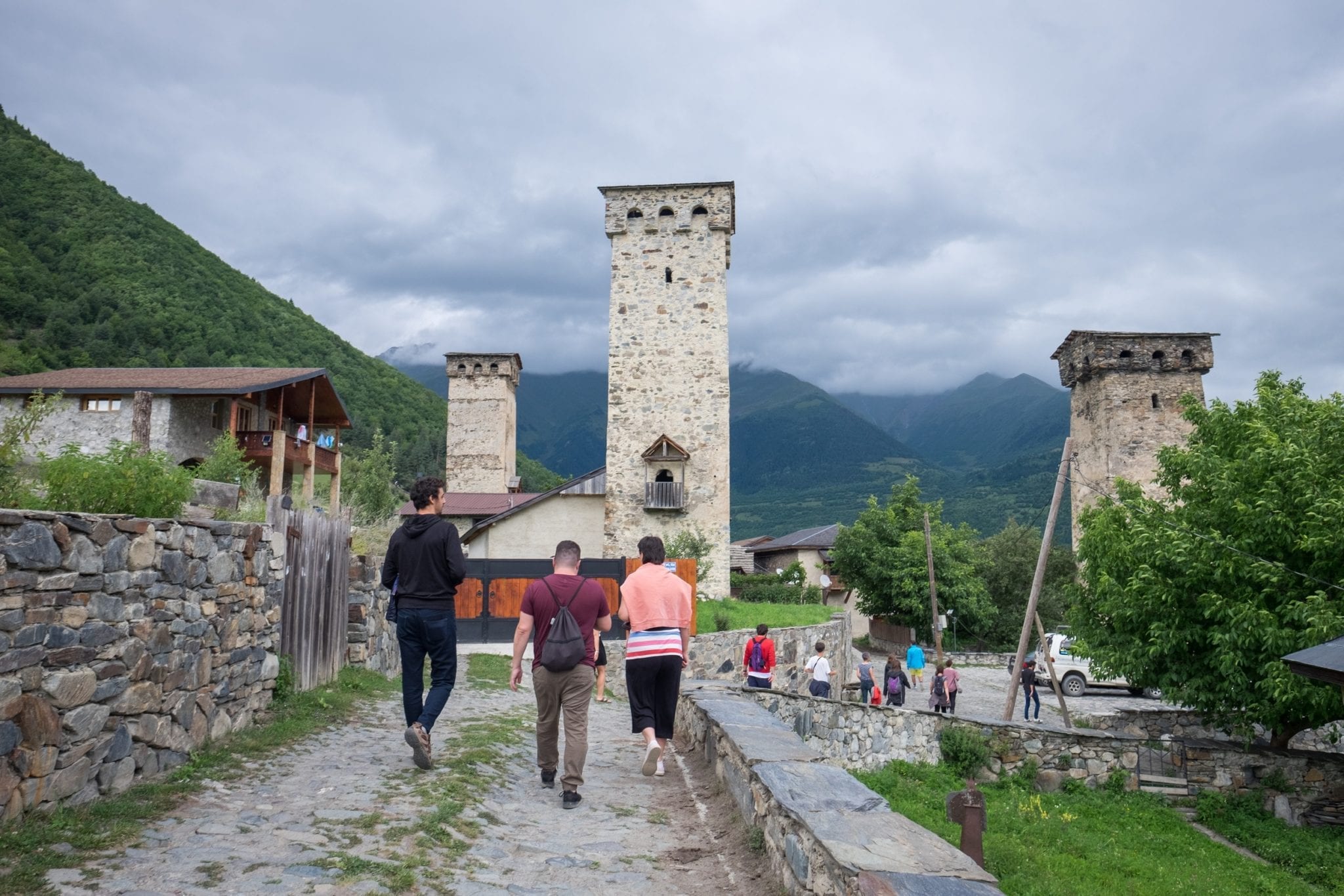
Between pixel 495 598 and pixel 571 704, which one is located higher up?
pixel 571 704

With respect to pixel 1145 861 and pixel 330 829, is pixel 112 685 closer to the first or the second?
pixel 330 829

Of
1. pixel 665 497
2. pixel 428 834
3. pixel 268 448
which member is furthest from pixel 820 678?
pixel 268 448

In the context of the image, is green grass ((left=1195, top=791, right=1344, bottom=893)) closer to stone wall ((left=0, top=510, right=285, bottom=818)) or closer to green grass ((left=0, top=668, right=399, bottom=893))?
green grass ((left=0, top=668, right=399, bottom=893))

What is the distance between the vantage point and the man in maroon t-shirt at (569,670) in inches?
215

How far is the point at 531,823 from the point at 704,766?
7.00 ft

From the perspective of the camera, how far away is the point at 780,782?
4438 mm

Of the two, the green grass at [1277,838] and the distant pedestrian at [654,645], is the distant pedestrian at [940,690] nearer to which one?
the green grass at [1277,838]

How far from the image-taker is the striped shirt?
5.88 m

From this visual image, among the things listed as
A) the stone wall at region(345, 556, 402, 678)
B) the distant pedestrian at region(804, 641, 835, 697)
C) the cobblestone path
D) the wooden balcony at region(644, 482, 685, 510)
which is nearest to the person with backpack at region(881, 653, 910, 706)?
the distant pedestrian at region(804, 641, 835, 697)

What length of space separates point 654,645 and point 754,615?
19.5 metres

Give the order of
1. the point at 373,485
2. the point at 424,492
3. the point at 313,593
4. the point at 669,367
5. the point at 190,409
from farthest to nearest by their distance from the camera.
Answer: the point at 373,485, the point at 669,367, the point at 190,409, the point at 313,593, the point at 424,492

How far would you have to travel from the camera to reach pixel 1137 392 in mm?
33250

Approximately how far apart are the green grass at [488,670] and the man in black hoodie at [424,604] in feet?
18.2

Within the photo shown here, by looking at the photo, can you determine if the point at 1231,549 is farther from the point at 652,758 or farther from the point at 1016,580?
the point at 1016,580
